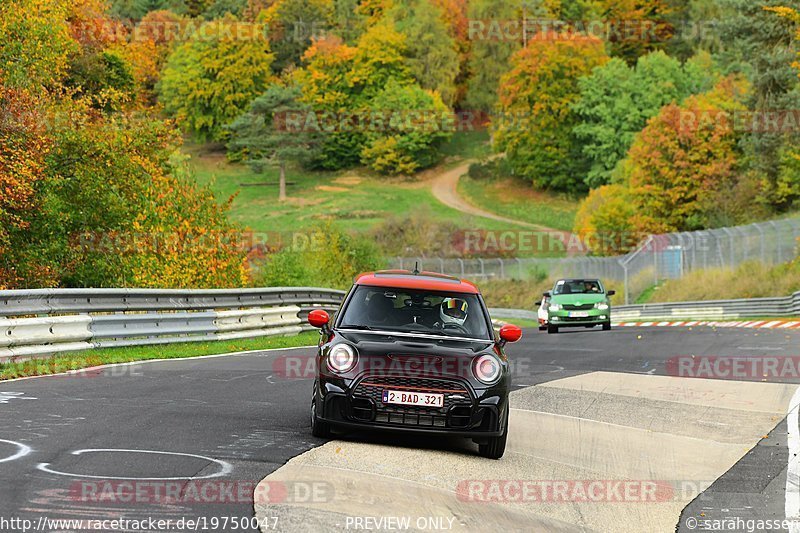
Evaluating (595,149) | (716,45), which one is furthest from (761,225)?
(716,45)

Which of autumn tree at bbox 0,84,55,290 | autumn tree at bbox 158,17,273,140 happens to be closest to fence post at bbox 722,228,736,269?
autumn tree at bbox 0,84,55,290

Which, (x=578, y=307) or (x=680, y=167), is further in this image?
(x=680, y=167)

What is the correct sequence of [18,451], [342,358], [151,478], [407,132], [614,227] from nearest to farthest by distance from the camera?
1. [151,478]
2. [18,451]
3. [342,358]
4. [614,227]
5. [407,132]

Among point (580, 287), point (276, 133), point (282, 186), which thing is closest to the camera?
point (580, 287)

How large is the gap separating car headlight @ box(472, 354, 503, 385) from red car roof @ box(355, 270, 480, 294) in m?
1.28

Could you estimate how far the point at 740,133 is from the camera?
3078 inches

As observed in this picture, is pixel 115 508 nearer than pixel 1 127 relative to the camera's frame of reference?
Yes

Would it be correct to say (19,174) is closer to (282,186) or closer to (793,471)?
(793,471)

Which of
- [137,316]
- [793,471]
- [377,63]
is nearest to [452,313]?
[793,471]

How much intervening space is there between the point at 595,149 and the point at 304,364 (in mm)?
93258

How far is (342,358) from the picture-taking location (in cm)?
1055

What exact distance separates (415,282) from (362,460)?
265 cm

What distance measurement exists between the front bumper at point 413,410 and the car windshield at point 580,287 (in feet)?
88.2

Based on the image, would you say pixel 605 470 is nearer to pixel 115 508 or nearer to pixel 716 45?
pixel 115 508
